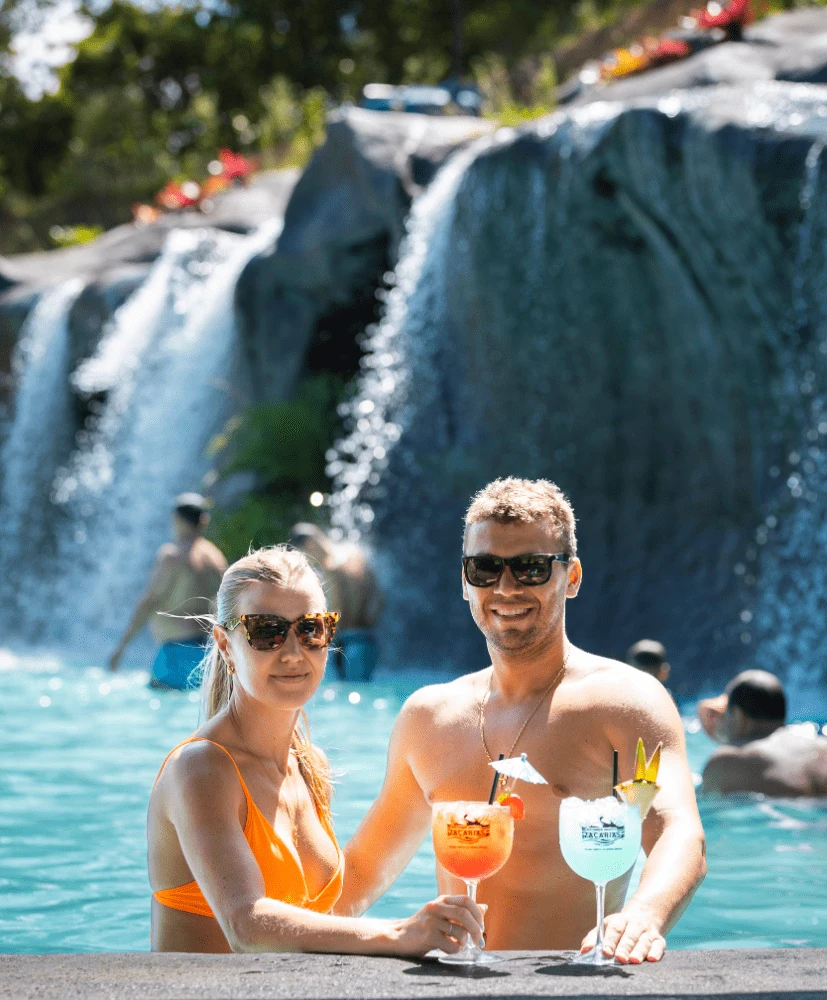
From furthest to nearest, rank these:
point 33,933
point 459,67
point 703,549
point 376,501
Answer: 1. point 459,67
2. point 376,501
3. point 703,549
4. point 33,933

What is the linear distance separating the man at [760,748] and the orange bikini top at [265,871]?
4.07 metres

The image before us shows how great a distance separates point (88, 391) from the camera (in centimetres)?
1856

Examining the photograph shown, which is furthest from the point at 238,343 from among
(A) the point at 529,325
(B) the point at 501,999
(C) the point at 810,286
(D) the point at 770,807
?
(B) the point at 501,999

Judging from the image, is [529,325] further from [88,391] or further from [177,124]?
[177,124]

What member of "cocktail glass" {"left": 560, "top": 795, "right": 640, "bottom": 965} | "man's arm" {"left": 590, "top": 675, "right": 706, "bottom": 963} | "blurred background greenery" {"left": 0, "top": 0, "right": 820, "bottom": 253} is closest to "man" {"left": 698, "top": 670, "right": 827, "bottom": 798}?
"man's arm" {"left": 590, "top": 675, "right": 706, "bottom": 963}

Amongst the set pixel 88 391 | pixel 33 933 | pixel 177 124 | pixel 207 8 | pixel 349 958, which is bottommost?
pixel 33 933

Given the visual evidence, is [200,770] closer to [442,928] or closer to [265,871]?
[265,871]

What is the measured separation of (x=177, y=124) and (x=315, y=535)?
22.9m

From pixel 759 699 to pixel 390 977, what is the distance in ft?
16.2

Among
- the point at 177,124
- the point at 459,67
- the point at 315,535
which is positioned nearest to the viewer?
the point at 315,535

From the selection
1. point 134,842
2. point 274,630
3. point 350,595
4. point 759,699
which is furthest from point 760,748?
point 350,595

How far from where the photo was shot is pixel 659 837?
2.88 metres

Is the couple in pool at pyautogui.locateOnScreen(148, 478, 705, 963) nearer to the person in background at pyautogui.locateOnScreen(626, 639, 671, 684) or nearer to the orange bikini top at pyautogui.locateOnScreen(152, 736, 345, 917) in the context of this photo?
the orange bikini top at pyautogui.locateOnScreen(152, 736, 345, 917)

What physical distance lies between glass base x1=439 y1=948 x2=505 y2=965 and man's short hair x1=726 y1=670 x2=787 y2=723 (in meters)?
4.75
